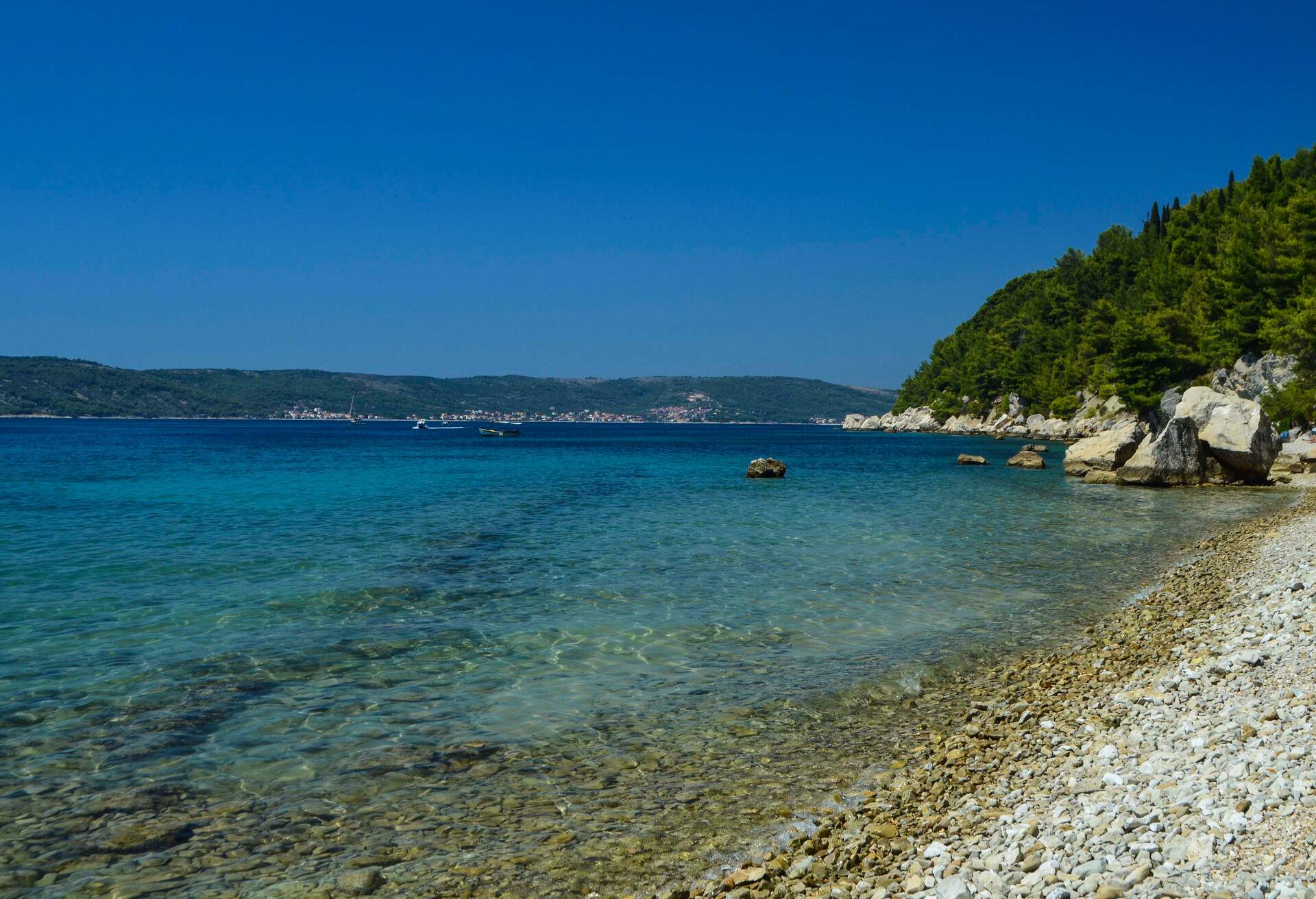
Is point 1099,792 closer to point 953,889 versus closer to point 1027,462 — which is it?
point 953,889

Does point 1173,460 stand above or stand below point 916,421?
below

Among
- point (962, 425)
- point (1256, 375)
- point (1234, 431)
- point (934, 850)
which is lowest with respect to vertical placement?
point (934, 850)

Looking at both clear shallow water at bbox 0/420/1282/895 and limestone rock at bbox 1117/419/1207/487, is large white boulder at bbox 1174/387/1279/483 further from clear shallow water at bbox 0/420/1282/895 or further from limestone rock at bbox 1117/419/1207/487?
clear shallow water at bbox 0/420/1282/895

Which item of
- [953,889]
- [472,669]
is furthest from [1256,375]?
[953,889]

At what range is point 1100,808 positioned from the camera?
6152 millimetres

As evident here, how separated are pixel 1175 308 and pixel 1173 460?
149 feet

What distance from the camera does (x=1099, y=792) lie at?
6598 millimetres

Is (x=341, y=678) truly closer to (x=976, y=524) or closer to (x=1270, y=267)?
(x=976, y=524)

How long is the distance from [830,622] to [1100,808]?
8.56 m

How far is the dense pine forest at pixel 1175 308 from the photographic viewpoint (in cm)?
5334

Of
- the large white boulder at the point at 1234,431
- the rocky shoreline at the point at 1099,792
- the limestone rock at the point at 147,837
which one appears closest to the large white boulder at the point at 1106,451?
the large white boulder at the point at 1234,431

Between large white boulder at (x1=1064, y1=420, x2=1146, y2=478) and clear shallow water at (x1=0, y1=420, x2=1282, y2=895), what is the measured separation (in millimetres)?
12992

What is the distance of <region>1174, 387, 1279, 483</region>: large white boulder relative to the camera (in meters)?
37.9

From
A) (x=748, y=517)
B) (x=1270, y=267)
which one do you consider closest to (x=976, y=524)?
(x=748, y=517)
